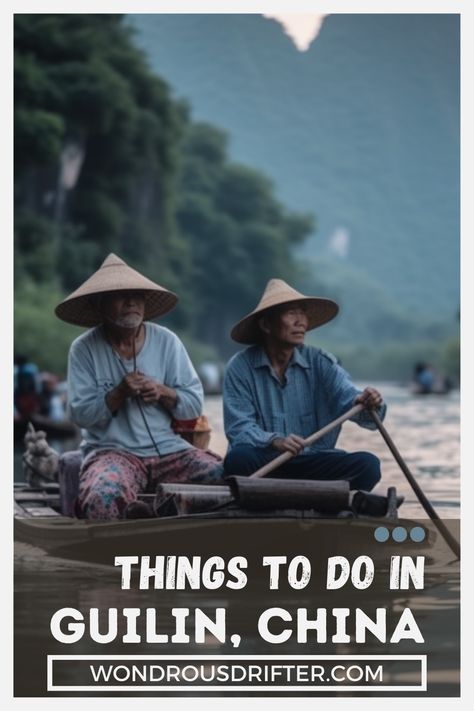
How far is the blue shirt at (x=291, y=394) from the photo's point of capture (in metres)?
5.53

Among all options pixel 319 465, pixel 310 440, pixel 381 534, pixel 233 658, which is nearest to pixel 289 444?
pixel 310 440

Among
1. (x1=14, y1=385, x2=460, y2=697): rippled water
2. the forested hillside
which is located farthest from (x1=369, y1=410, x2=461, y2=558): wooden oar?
the forested hillside

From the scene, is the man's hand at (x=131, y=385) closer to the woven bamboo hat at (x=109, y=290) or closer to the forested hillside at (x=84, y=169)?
the woven bamboo hat at (x=109, y=290)

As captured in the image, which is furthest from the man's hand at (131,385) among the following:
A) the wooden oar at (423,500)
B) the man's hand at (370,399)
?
the wooden oar at (423,500)

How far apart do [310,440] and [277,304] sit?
527 mm

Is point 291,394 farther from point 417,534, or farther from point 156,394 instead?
point 417,534

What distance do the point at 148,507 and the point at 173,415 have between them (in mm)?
454

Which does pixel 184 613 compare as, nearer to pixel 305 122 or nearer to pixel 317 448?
pixel 317 448

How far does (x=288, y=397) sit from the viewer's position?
5.59m

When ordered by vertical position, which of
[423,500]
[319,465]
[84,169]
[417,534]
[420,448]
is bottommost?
[417,534]

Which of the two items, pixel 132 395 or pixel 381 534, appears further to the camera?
pixel 132 395

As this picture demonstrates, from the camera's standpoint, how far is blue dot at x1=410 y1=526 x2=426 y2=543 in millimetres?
5285

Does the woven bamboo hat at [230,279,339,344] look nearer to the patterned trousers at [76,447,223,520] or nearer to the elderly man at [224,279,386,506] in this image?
the elderly man at [224,279,386,506]

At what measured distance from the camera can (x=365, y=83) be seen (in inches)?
2436
